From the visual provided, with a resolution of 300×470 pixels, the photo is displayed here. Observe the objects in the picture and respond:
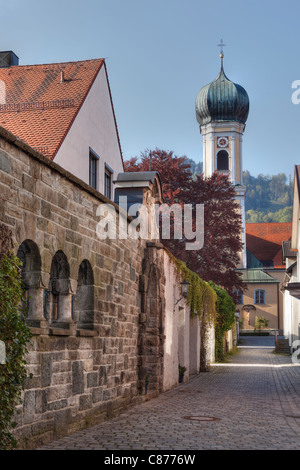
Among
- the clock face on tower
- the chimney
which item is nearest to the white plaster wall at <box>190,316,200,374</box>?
the chimney

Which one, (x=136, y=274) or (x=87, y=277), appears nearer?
(x=87, y=277)

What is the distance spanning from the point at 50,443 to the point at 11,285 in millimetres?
2247

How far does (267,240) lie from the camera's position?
234ft

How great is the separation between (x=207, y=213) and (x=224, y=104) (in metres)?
35.6

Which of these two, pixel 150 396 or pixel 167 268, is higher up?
pixel 167 268

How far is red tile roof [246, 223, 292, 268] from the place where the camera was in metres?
68.4

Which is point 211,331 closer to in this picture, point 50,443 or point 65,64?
point 65,64

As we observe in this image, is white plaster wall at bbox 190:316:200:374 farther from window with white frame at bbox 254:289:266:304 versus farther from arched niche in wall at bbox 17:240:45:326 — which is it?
window with white frame at bbox 254:289:266:304

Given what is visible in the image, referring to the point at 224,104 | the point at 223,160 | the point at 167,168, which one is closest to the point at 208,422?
the point at 167,168

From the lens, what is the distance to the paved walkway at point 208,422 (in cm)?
793

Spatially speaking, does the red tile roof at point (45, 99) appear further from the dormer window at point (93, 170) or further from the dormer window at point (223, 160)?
the dormer window at point (223, 160)

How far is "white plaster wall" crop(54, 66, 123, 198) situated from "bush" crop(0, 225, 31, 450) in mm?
11164

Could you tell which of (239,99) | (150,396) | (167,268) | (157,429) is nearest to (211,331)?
(167,268)

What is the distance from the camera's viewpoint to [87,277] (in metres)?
9.63
